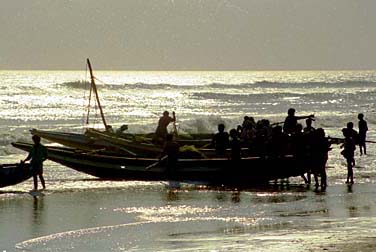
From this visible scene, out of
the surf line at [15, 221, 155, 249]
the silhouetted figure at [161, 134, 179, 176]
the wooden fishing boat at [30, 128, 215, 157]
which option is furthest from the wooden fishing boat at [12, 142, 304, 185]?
the surf line at [15, 221, 155, 249]

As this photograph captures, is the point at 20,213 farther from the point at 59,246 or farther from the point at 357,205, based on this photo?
the point at 357,205

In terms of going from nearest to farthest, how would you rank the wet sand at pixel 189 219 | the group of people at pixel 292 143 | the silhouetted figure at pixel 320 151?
the wet sand at pixel 189 219 → the silhouetted figure at pixel 320 151 → the group of people at pixel 292 143

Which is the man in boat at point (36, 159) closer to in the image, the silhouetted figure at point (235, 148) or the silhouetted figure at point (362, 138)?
the silhouetted figure at point (235, 148)

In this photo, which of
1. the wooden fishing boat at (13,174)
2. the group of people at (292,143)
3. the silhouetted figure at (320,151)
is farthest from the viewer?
the group of people at (292,143)

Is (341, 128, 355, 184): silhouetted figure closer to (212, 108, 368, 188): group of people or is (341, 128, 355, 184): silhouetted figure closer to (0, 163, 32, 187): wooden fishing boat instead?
(212, 108, 368, 188): group of people

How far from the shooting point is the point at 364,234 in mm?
14797

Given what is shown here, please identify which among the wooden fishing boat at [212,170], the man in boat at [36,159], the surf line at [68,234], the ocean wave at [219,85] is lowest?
the surf line at [68,234]

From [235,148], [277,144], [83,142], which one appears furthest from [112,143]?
[277,144]

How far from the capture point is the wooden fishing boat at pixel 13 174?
21016 mm

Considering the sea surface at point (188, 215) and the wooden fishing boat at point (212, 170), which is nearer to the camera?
the sea surface at point (188, 215)

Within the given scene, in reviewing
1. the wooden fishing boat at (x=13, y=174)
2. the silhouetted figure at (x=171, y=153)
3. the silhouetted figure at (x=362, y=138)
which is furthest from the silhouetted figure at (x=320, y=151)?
the silhouetted figure at (x=362, y=138)

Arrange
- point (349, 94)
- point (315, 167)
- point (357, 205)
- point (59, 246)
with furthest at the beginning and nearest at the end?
point (349, 94) < point (315, 167) < point (357, 205) < point (59, 246)

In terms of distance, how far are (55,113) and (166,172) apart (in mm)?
50745

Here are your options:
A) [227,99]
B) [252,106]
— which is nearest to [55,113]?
[252,106]
